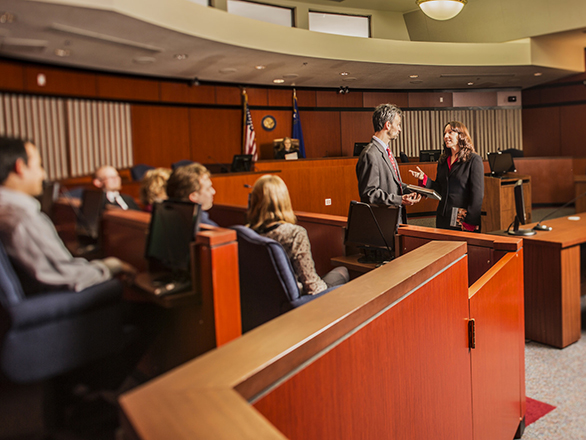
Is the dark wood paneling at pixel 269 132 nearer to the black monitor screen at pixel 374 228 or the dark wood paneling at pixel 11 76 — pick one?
the black monitor screen at pixel 374 228

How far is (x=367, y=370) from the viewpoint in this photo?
70 centimetres

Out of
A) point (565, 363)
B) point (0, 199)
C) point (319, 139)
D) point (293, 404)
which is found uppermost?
point (319, 139)

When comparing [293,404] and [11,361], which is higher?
[11,361]

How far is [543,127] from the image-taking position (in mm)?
1292

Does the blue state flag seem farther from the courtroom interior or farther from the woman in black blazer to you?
the woman in black blazer

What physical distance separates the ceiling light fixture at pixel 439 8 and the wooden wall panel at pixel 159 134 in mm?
719

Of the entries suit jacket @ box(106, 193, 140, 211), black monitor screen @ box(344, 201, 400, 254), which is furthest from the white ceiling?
black monitor screen @ box(344, 201, 400, 254)

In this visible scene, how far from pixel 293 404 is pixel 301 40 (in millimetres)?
650

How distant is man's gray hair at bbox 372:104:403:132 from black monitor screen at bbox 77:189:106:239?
72 centimetres

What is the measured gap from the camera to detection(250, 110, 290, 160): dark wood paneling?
0.85 metres

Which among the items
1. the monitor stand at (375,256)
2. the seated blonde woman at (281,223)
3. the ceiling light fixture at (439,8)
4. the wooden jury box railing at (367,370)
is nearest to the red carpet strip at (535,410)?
the wooden jury box railing at (367,370)

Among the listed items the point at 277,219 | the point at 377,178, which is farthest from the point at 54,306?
the point at 377,178

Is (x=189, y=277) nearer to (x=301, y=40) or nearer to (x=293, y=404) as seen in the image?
(x=293, y=404)

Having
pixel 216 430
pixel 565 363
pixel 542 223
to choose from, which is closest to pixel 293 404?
pixel 216 430
